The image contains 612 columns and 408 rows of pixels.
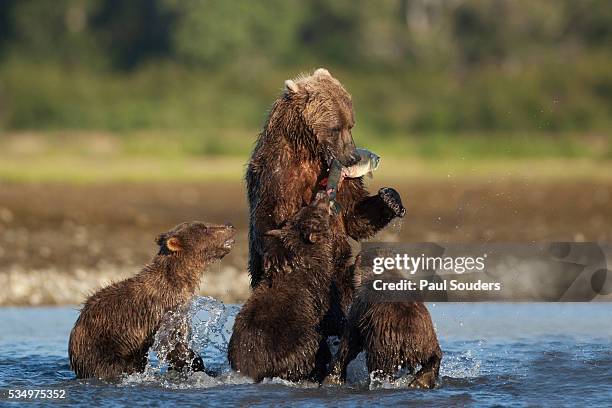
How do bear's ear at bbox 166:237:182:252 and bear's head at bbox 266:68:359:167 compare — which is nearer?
bear's head at bbox 266:68:359:167

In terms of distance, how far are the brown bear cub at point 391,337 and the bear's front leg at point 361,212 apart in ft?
2.36

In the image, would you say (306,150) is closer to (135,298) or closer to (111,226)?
(135,298)

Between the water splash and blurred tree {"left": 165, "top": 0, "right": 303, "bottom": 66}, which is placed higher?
blurred tree {"left": 165, "top": 0, "right": 303, "bottom": 66}

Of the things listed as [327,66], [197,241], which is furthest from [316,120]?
[327,66]

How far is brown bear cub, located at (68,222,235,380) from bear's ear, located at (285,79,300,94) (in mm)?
1375

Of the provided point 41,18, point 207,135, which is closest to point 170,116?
point 207,135

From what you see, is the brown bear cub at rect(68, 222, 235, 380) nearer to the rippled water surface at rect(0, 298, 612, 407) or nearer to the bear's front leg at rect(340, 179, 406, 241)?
the rippled water surface at rect(0, 298, 612, 407)

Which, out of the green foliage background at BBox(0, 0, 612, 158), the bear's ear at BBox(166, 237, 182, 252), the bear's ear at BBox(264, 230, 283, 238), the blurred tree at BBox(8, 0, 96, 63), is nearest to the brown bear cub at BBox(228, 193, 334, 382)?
the bear's ear at BBox(264, 230, 283, 238)

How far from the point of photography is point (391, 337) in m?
7.25

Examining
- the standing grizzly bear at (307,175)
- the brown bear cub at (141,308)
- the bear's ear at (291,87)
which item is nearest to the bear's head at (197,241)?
the brown bear cub at (141,308)

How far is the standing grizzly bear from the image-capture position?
26.1 feet

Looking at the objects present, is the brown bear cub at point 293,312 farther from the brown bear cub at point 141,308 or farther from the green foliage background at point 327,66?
the green foliage background at point 327,66

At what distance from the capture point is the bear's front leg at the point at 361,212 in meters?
8.14

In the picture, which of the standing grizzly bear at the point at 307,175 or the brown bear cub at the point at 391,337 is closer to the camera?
the brown bear cub at the point at 391,337
